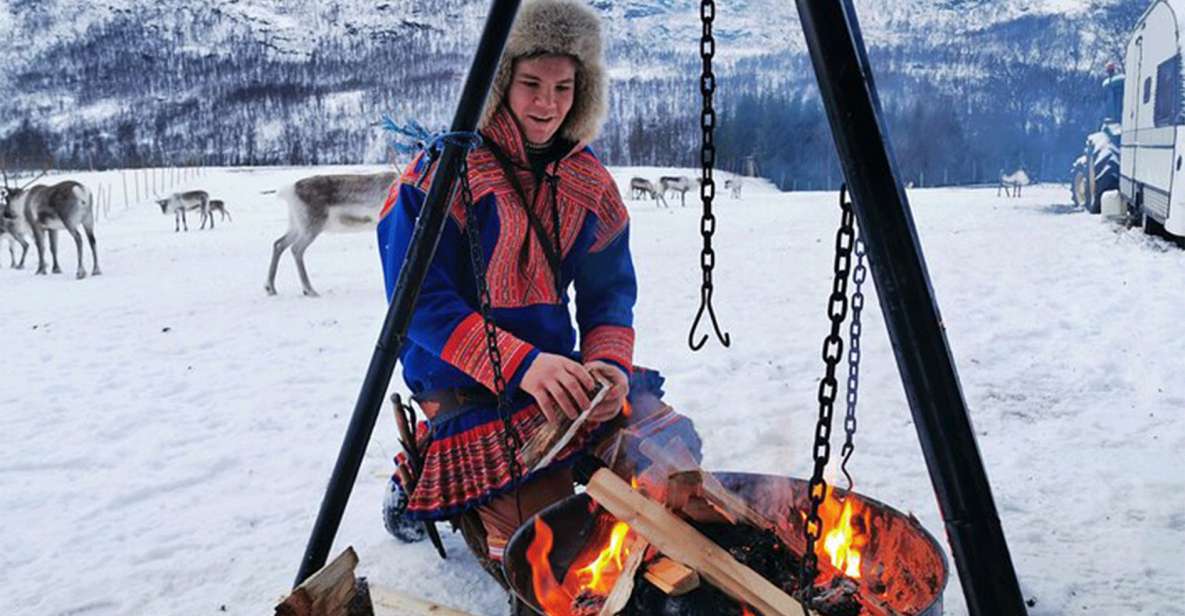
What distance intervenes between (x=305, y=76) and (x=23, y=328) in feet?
340

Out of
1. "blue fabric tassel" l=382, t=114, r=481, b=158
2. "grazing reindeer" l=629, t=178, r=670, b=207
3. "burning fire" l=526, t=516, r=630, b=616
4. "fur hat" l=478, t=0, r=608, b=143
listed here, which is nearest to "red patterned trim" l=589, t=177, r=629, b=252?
"fur hat" l=478, t=0, r=608, b=143

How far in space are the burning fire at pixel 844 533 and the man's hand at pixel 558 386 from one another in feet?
2.19

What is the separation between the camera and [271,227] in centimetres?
2003

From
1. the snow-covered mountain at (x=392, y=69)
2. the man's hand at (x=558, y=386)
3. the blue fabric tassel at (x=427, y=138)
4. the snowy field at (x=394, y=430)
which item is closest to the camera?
the blue fabric tassel at (x=427, y=138)

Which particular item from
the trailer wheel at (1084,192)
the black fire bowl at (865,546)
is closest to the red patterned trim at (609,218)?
the black fire bowl at (865,546)

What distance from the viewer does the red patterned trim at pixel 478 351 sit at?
2090 mm

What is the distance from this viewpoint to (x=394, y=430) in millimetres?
3838

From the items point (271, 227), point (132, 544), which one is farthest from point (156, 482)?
point (271, 227)

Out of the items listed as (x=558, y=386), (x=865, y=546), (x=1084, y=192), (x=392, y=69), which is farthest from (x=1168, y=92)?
(x=392, y=69)

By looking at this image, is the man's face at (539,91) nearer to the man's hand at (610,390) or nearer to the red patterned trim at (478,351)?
the red patterned trim at (478,351)

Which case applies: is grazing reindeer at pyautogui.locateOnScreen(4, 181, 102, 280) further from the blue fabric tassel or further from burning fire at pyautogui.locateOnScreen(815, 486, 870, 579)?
burning fire at pyautogui.locateOnScreen(815, 486, 870, 579)

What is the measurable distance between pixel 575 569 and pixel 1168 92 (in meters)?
9.46

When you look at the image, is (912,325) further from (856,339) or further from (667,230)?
(667,230)

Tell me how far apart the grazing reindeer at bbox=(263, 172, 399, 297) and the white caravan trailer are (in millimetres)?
8240
